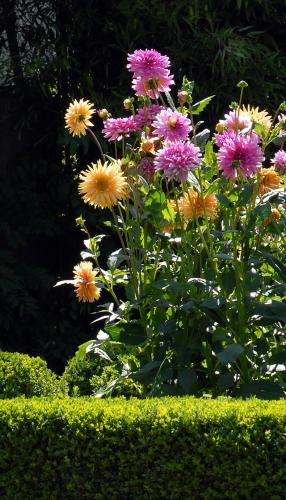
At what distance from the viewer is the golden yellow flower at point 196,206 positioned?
11.0 ft

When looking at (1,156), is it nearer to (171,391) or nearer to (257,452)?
(171,391)

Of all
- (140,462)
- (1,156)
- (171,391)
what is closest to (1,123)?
(1,156)

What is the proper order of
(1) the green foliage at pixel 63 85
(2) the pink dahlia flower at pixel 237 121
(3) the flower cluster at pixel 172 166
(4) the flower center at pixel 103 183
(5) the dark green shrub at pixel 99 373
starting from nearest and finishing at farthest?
(3) the flower cluster at pixel 172 166 → (4) the flower center at pixel 103 183 → (2) the pink dahlia flower at pixel 237 121 → (5) the dark green shrub at pixel 99 373 → (1) the green foliage at pixel 63 85

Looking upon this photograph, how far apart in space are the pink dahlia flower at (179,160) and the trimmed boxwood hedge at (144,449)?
0.72m

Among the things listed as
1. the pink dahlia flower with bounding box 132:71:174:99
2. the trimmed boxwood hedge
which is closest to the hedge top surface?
the trimmed boxwood hedge

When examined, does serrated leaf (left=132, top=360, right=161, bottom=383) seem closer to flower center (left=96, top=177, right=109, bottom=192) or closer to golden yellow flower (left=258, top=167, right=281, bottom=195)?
flower center (left=96, top=177, right=109, bottom=192)

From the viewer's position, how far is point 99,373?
4023 millimetres

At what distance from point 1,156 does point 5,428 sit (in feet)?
11.3

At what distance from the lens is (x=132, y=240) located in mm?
3521

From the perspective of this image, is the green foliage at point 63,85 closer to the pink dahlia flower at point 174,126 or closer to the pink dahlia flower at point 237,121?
the pink dahlia flower at point 237,121

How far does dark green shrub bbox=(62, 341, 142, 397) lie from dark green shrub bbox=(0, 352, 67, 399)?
0.22 feet

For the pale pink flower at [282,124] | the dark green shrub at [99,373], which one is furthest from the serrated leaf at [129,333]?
the pale pink flower at [282,124]

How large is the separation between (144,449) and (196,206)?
890mm

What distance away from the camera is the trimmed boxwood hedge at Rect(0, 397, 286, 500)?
283 cm
